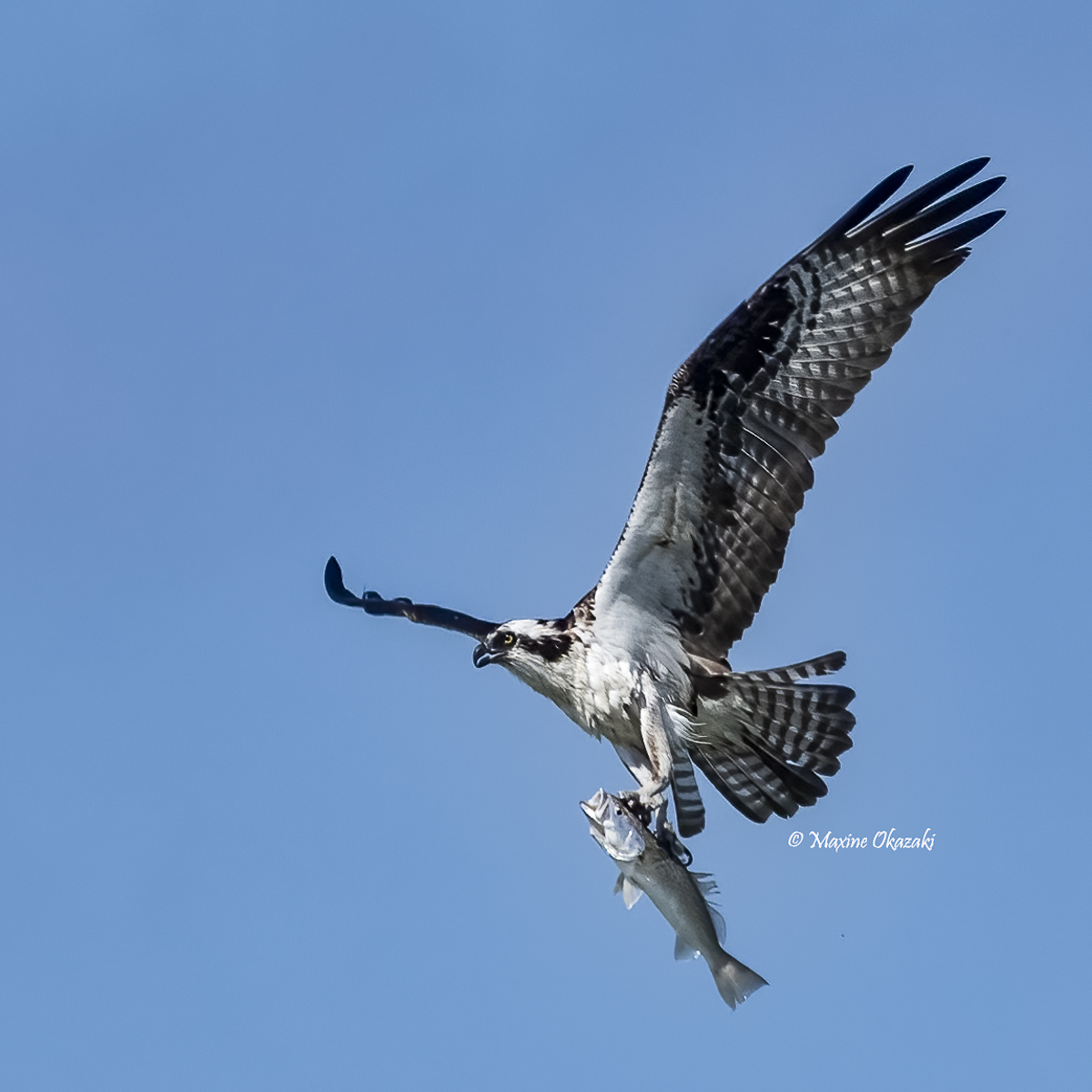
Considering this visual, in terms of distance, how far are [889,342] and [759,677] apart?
206cm

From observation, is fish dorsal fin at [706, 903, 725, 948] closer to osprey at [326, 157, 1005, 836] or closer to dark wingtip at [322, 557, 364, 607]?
osprey at [326, 157, 1005, 836]

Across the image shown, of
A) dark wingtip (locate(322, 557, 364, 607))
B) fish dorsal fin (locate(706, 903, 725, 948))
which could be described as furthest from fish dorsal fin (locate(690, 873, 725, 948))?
dark wingtip (locate(322, 557, 364, 607))

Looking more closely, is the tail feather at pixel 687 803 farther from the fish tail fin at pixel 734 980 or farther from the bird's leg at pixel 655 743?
the fish tail fin at pixel 734 980

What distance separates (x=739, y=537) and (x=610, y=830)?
100 inches

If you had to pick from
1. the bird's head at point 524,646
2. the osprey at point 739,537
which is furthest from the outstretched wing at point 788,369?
the bird's head at point 524,646

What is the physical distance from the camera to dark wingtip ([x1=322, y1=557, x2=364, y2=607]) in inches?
456

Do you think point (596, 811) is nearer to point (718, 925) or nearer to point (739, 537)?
point (718, 925)

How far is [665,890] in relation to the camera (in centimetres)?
716

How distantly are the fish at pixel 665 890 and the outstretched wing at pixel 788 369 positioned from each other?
7.70 ft

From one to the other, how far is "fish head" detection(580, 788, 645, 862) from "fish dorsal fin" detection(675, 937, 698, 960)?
Answer: 436 millimetres

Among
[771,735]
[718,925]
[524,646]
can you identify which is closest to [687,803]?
[771,735]

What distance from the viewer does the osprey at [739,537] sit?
882 cm

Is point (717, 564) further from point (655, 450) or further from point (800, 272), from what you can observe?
point (800, 272)

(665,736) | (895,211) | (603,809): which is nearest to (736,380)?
(895,211)
